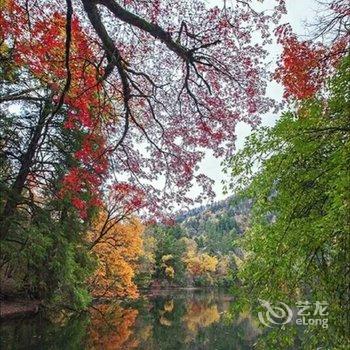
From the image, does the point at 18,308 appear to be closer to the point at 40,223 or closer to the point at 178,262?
the point at 40,223

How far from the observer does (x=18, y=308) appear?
58.4ft

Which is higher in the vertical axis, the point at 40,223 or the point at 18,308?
the point at 40,223

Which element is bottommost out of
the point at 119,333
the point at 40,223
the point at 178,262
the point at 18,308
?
the point at 119,333

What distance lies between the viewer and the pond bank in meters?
16.6

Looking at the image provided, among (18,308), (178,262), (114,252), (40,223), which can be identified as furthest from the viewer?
(178,262)

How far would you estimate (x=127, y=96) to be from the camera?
6.05m

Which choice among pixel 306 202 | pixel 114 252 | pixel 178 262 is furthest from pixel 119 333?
pixel 178 262

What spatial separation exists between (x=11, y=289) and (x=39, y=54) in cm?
1514

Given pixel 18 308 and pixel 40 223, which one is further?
pixel 18 308

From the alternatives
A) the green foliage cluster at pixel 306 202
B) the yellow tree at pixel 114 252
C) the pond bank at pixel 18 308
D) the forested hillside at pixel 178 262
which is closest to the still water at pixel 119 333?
the pond bank at pixel 18 308

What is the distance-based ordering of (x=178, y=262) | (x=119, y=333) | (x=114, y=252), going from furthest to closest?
(x=178, y=262), (x=114, y=252), (x=119, y=333)

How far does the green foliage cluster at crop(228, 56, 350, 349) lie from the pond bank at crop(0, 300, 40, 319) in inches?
574

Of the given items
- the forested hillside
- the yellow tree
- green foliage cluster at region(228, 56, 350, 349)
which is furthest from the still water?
the forested hillside

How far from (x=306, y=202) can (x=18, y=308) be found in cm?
1681
